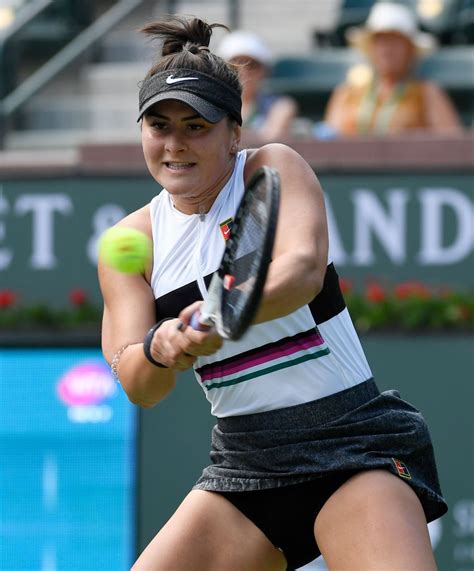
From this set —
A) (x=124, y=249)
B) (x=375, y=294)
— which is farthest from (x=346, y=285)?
(x=124, y=249)

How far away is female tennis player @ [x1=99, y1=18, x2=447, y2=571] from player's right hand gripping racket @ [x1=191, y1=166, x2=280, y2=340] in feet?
0.64

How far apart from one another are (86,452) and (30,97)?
3.69 metres

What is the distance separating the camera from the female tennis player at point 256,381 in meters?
3.40

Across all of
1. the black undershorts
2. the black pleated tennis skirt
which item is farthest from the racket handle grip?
the black undershorts

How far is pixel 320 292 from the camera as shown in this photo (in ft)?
11.7

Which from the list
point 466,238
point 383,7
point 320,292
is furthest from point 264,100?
point 320,292

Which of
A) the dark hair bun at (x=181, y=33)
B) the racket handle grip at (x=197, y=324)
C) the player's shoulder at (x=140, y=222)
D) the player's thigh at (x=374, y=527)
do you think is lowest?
the player's thigh at (x=374, y=527)

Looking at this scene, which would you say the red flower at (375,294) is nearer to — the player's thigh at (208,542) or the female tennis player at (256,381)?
the female tennis player at (256,381)

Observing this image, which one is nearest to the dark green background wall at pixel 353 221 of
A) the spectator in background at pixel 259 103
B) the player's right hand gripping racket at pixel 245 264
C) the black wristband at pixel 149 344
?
the spectator in background at pixel 259 103

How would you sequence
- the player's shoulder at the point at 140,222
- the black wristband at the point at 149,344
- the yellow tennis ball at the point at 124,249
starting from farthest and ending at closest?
the player's shoulder at the point at 140,222 < the yellow tennis ball at the point at 124,249 < the black wristband at the point at 149,344

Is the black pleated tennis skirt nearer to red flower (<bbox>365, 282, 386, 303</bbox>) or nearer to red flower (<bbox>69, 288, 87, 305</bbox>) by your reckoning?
red flower (<bbox>365, 282, 386, 303</bbox>)

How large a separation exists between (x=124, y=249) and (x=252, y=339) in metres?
0.41

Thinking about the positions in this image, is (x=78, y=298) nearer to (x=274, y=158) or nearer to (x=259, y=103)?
(x=259, y=103)

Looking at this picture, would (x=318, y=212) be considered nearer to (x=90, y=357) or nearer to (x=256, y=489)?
(x=256, y=489)
